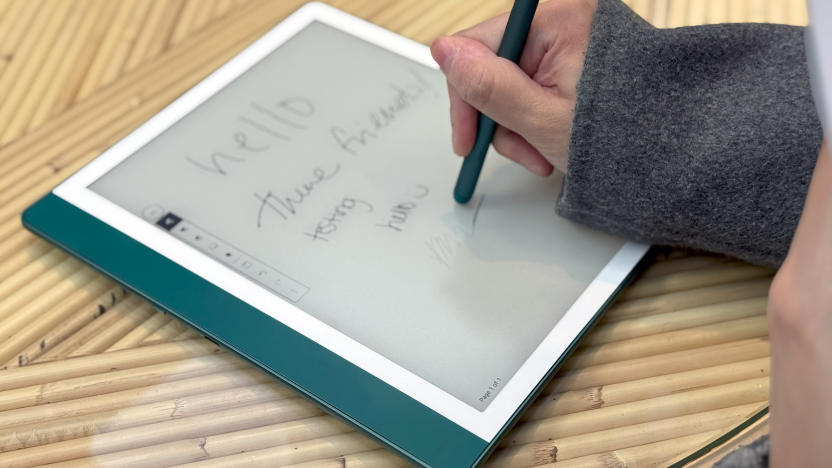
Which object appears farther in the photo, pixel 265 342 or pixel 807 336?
pixel 265 342

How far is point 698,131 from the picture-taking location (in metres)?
0.37

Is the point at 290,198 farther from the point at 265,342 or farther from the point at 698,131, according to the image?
the point at 698,131

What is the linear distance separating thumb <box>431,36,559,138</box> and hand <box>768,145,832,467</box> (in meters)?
0.18

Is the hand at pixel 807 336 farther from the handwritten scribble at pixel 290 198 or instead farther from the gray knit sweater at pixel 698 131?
the handwritten scribble at pixel 290 198

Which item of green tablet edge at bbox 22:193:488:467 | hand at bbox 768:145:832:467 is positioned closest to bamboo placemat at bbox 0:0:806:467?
green tablet edge at bbox 22:193:488:467

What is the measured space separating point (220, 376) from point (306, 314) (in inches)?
1.9

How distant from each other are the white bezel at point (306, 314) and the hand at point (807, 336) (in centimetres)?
14

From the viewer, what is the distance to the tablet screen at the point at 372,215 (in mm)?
366

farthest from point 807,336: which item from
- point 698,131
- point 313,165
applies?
point 313,165

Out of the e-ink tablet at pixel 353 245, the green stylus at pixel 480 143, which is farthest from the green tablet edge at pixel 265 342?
the green stylus at pixel 480 143

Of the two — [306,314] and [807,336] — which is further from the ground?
[807,336]

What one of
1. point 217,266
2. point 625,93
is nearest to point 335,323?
Result: point 217,266

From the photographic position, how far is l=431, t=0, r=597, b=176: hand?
377mm

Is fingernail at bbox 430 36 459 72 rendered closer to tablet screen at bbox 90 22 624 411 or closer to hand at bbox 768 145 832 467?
tablet screen at bbox 90 22 624 411
